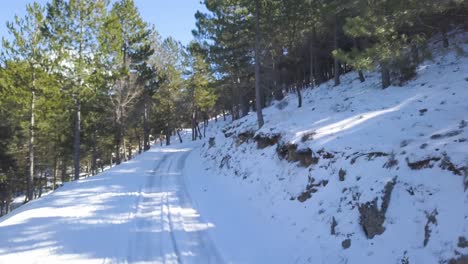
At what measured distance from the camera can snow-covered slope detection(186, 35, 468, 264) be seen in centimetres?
698

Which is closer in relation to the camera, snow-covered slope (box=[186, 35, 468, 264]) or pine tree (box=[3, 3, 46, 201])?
snow-covered slope (box=[186, 35, 468, 264])

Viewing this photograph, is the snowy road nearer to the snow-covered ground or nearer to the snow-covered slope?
the snow-covered ground

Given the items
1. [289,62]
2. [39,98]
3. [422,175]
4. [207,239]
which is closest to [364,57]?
[422,175]

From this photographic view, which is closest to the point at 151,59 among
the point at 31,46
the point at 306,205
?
the point at 31,46

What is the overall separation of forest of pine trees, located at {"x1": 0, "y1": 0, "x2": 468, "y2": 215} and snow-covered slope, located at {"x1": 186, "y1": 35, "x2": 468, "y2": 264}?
3.94ft

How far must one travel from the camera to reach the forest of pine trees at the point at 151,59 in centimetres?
838

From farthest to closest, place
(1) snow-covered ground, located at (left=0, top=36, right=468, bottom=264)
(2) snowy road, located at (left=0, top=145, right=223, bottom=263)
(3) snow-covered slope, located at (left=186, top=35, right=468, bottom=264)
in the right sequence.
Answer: (2) snowy road, located at (left=0, top=145, right=223, bottom=263), (1) snow-covered ground, located at (left=0, top=36, right=468, bottom=264), (3) snow-covered slope, located at (left=186, top=35, right=468, bottom=264)

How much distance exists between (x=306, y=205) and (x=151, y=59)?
105 ft

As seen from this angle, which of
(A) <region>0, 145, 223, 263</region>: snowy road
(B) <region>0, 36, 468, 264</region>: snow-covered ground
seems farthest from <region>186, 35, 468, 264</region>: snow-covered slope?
(A) <region>0, 145, 223, 263</region>: snowy road

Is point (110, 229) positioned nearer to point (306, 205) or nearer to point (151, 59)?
point (306, 205)

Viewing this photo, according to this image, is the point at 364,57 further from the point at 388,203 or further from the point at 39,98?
the point at 39,98

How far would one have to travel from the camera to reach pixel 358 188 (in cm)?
895

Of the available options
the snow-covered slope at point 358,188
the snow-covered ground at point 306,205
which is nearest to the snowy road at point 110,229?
the snow-covered ground at point 306,205

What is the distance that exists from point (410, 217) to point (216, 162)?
579 inches
